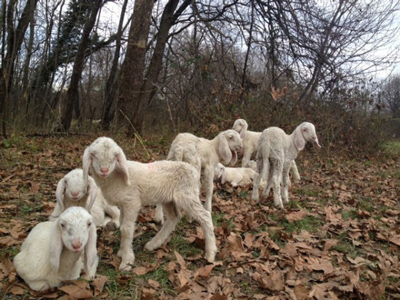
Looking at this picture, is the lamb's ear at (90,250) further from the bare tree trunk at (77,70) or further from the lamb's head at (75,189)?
the bare tree trunk at (77,70)

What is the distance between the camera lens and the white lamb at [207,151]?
5.36 meters

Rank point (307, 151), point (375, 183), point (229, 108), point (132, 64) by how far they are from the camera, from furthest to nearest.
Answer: point (307, 151)
point (229, 108)
point (132, 64)
point (375, 183)

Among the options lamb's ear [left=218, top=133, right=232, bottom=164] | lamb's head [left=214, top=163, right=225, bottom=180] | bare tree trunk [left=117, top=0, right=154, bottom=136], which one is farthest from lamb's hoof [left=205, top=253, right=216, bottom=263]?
bare tree trunk [left=117, top=0, right=154, bottom=136]

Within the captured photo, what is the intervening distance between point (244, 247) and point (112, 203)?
1.63 meters

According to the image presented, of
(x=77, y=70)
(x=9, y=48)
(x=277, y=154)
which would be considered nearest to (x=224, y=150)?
(x=277, y=154)

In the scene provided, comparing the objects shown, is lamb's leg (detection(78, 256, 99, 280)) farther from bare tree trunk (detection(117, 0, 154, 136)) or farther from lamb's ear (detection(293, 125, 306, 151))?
bare tree trunk (detection(117, 0, 154, 136))

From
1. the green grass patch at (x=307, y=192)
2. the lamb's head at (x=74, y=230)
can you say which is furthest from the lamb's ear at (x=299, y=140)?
the lamb's head at (x=74, y=230)

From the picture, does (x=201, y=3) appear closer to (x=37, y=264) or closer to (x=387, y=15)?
(x=387, y=15)

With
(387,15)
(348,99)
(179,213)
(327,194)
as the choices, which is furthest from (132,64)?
(387,15)

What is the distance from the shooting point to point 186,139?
551 centimetres

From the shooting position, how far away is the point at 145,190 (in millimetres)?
3900

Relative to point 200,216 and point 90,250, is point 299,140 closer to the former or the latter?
point 200,216

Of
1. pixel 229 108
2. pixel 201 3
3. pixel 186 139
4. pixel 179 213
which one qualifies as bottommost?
pixel 179 213

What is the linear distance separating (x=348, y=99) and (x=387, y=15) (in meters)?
3.64
